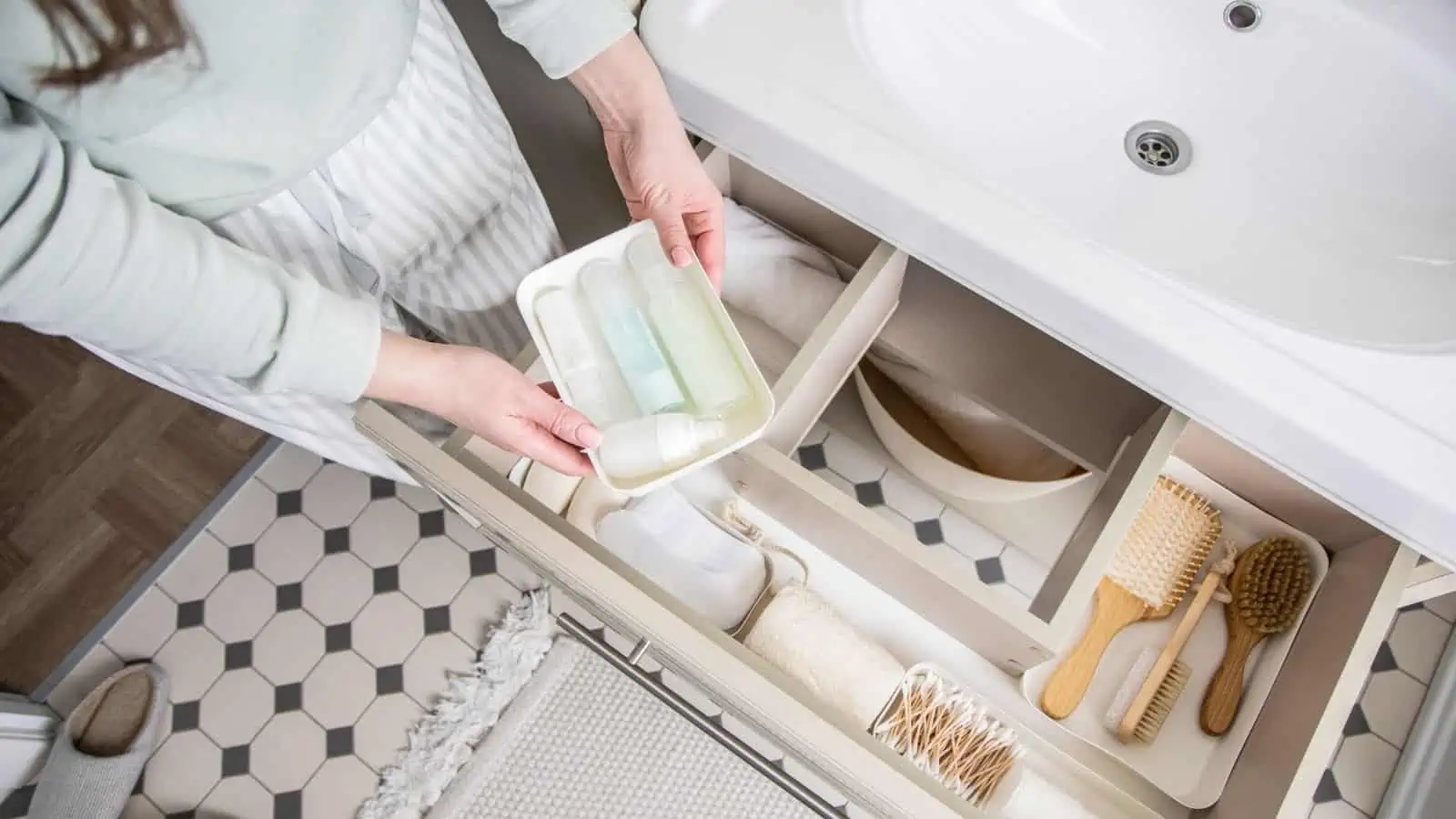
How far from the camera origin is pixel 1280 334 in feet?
1.97

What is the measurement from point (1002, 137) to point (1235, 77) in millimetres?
195

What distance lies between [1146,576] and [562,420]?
53cm

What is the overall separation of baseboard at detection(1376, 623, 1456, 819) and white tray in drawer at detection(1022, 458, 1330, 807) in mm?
487

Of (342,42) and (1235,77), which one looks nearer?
(342,42)

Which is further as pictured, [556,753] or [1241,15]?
[556,753]

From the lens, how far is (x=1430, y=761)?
112 cm

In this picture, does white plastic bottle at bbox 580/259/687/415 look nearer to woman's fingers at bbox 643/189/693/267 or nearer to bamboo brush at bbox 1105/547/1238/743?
woman's fingers at bbox 643/189/693/267

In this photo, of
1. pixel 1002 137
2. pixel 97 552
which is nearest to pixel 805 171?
pixel 1002 137

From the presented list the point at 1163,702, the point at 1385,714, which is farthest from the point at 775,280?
the point at 1385,714

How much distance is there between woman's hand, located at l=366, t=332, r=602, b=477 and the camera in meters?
0.63

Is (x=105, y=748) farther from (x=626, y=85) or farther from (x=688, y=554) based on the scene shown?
(x=626, y=85)

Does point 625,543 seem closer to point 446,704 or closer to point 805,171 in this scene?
point 805,171

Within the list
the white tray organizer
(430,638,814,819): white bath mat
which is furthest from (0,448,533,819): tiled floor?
the white tray organizer

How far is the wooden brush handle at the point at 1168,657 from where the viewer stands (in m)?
0.80
